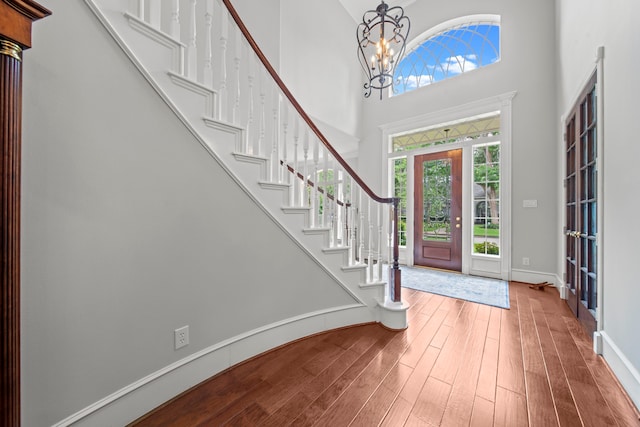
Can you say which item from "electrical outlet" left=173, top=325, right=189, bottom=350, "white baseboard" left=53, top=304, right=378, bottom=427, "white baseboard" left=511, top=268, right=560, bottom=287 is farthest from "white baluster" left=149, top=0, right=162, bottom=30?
"white baseboard" left=511, top=268, right=560, bottom=287

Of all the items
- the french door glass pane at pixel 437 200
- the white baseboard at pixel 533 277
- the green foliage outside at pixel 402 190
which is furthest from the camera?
the green foliage outside at pixel 402 190

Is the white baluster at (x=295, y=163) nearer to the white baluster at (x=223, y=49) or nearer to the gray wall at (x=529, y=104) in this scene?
the white baluster at (x=223, y=49)

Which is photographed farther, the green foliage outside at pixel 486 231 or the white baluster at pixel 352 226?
the green foliage outside at pixel 486 231

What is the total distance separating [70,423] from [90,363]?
0.22m

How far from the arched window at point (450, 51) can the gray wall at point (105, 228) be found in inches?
144

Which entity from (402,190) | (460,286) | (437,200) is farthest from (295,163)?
(402,190)

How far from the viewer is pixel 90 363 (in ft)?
3.62

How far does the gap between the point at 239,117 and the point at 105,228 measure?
3.40ft

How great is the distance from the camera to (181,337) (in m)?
1.41

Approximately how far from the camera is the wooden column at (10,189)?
746mm

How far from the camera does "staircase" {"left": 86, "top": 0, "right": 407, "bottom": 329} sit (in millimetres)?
1278

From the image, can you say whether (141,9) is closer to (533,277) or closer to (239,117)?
(239,117)

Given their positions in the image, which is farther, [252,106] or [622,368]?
[252,106]

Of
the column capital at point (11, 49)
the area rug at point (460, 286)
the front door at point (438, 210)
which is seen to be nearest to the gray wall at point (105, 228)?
the column capital at point (11, 49)
